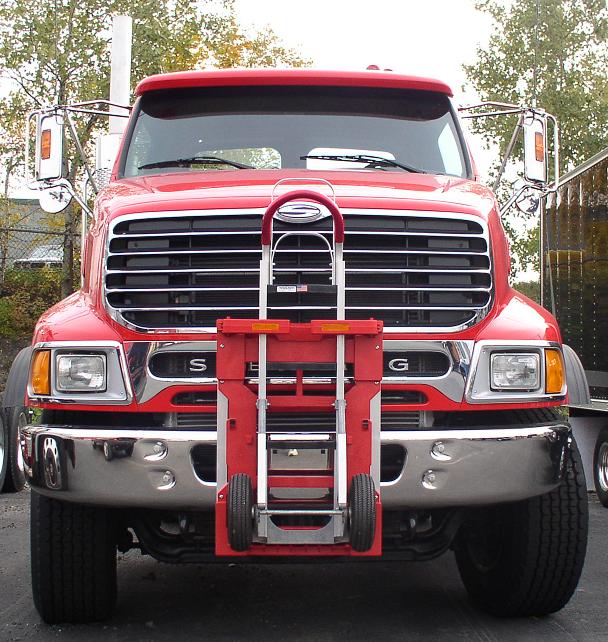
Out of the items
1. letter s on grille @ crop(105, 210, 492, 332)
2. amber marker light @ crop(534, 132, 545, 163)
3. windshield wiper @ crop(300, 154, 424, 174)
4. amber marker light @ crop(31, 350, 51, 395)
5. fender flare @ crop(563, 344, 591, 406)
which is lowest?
fender flare @ crop(563, 344, 591, 406)

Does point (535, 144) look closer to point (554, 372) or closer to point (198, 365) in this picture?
point (554, 372)

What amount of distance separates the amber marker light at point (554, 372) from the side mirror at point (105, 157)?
273cm

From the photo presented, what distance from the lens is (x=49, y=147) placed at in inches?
254

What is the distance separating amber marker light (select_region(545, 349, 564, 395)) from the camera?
4.90 m

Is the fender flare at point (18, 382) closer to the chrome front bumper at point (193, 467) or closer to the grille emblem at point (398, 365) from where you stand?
the chrome front bumper at point (193, 467)

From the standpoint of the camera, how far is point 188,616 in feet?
18.4

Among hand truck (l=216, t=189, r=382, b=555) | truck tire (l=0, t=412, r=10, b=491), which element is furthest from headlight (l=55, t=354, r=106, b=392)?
truck tire (l=0, t=412, r=10, b=491)

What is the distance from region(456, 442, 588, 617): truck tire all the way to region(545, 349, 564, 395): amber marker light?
490mm

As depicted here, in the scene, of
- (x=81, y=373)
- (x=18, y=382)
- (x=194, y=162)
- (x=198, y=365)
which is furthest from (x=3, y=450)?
(x=198, y=365)

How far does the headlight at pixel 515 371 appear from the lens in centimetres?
482

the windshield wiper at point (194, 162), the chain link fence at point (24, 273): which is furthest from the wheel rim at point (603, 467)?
the chain link fence at point (24, 273)

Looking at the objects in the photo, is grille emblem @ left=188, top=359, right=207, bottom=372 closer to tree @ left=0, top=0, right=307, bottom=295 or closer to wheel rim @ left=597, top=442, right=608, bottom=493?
wheel rim @ left=597, top=442, right=608, bottom=493

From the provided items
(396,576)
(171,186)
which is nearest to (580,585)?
(396,576)

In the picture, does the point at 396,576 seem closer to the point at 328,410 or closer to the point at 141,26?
the point at 328,410
